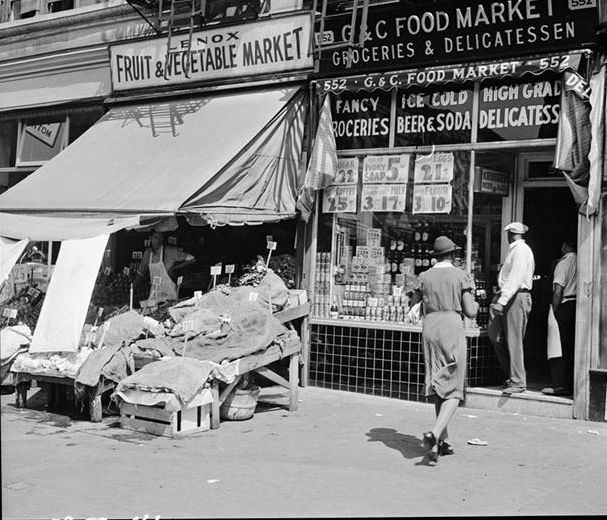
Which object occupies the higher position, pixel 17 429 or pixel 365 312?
pixel 365 312

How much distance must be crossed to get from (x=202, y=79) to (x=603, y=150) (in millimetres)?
6086

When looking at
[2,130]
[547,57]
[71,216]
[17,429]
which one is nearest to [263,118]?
[71,216]

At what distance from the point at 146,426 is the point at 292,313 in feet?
8.48

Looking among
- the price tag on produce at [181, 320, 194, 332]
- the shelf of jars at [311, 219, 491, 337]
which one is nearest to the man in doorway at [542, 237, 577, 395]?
the shelf of jars at [311, 219, 491, 337]

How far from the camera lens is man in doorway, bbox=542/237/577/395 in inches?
354

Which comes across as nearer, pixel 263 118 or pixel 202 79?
pixel 263 118

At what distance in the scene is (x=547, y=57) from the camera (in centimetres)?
884

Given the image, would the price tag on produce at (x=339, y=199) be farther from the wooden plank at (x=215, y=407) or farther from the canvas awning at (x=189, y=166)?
the wooden plank at (x=215, y=407)

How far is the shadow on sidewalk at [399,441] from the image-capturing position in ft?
23.7

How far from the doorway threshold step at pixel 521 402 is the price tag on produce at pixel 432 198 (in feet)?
7.28

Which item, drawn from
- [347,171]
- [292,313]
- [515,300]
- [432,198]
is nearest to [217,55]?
[347,171]

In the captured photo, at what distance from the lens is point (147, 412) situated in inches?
306

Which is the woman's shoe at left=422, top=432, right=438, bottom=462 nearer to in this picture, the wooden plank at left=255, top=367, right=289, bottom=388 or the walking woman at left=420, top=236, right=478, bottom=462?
the walking woman at left=420, top=236, right=478, bottom=462

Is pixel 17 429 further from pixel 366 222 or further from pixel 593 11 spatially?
pixel 593 11
